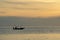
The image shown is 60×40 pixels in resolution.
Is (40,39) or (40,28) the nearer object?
(40,39)

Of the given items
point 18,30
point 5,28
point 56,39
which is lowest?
point 56,39

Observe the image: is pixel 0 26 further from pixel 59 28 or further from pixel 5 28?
pixel 59 28

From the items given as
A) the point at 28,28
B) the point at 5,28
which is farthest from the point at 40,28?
the point at 5,28

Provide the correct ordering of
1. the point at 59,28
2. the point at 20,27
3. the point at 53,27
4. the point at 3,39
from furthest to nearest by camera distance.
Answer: the point at 53,27
the point at 59,28
the point at 20,27
the point at 3,39

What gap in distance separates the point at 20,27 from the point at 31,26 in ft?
31.4

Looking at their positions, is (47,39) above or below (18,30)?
below

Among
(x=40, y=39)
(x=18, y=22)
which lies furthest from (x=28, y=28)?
(x=40, y=39)

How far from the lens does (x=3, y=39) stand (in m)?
25.9

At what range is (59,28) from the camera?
41.2 meters

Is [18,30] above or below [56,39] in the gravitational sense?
above

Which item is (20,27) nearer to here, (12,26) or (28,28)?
(12,26)

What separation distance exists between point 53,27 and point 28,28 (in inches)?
206

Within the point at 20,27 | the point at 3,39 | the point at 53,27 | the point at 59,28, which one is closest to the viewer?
the point at 3,39

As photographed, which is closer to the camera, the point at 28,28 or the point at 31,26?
the point at 28,28
